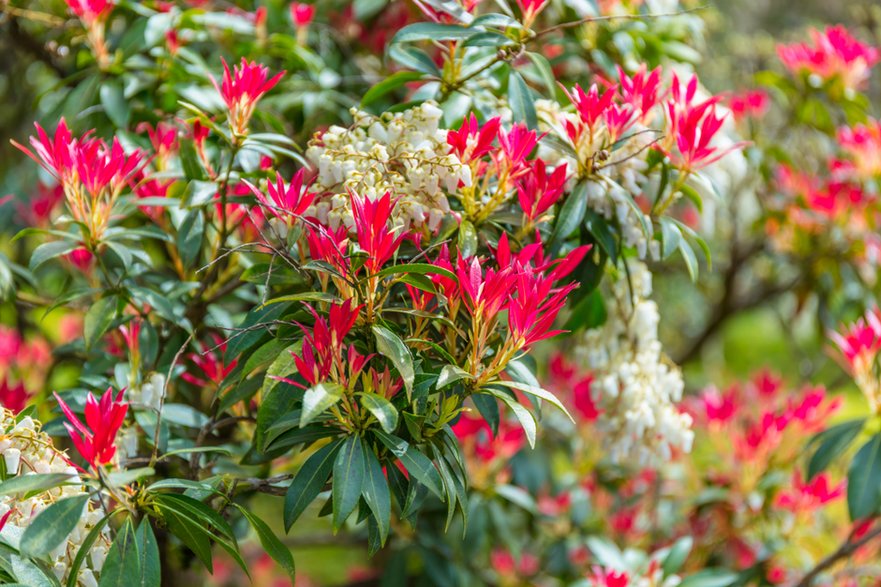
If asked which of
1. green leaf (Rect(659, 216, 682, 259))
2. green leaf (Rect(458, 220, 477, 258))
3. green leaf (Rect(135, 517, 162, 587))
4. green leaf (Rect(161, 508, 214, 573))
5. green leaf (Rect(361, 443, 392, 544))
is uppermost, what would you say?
green leaf (Rect(458, 220, 477, 258))

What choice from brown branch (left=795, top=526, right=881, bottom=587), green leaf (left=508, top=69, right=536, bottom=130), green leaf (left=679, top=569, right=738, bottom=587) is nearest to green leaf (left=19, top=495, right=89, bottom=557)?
green leaf (left=508, top=69, right=536, bottom=130)

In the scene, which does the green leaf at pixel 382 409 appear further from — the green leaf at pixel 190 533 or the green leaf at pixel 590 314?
the green leaf at pixel 590 314

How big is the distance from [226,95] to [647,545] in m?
1.68

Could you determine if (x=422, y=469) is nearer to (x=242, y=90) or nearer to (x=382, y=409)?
(x=382, y=409)

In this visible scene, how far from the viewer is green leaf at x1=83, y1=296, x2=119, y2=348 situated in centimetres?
145

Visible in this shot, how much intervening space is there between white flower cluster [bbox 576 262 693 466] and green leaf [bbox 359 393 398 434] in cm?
67

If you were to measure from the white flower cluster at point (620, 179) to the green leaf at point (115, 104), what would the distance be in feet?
2.65

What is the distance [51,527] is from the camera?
3.33 ft

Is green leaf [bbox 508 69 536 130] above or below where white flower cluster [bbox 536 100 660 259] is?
above

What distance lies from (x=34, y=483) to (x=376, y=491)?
40 cm

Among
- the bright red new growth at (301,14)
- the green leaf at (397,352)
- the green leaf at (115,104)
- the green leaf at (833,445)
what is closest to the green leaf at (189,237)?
the green leaf at (115,104)

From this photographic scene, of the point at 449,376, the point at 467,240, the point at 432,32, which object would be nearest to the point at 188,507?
the point at 449,376

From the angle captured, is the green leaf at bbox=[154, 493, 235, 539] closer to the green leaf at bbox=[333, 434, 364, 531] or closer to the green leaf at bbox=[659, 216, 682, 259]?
the green leaf at bbox=[333, 434, 364, 531]

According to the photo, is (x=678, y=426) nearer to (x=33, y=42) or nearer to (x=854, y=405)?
(x=33, y=42)
